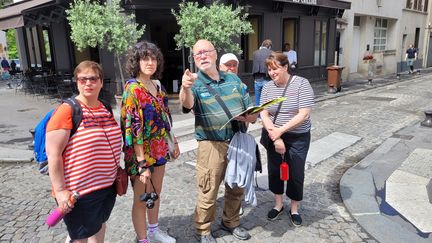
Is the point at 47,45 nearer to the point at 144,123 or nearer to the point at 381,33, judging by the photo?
the point at 144,123

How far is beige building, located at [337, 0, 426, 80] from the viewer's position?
58.1 feet

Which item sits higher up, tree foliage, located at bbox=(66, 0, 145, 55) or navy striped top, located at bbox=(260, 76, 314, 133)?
tree foliage, located at bbox=(66, 0, 145, 55)

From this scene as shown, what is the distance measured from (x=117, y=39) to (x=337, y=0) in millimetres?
Answer: 11072

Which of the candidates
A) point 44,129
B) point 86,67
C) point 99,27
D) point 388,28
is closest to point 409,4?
point 388,28

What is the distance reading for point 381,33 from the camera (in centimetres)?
2195

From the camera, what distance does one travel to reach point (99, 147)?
88.4 inches

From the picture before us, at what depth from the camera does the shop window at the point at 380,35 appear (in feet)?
69.5

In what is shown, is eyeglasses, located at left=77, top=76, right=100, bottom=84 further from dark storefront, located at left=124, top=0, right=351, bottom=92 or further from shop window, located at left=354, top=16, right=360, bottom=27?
shop window, located at left=354, top=16, right=360, bottom=27

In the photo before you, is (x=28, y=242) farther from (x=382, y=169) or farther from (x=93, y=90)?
(x=382, y=169)

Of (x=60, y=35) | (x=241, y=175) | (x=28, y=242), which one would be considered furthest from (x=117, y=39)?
(x=60, y=35)

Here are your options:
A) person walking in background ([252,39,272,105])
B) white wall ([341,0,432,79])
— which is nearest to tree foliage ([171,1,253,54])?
person walking in background ([252,39,272,105])

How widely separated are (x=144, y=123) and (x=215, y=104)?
0.62 meters

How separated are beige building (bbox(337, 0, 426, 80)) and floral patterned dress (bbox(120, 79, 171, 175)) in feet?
54.0

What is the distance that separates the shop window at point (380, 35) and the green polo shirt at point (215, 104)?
69.4 feet
